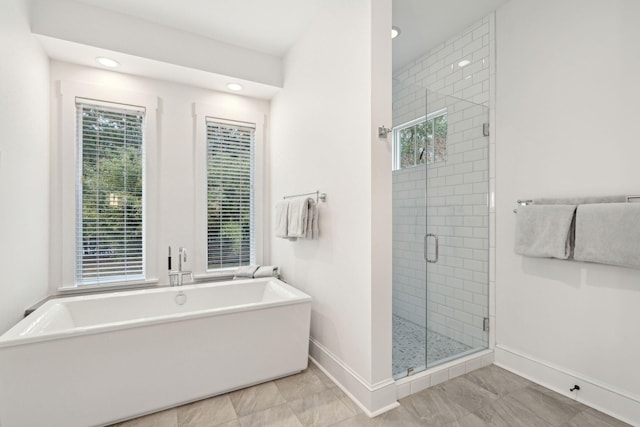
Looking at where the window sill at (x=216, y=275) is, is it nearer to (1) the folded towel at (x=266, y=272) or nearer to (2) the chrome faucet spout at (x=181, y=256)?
(2) the chrome faucet spout at (x=181, y=256)

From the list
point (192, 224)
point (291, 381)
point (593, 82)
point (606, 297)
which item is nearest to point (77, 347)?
point (291, 381)

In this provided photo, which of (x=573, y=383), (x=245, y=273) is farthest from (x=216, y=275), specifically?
(x=573, y=383)

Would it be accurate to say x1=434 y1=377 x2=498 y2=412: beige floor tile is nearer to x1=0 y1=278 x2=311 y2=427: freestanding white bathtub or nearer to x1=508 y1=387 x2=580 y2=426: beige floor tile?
x1=508 y1=387 x2=580 y2=426: beige floor tile

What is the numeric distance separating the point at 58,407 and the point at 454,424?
2271mm

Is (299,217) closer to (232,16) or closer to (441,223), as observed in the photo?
(441,223)

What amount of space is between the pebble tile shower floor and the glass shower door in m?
0.01

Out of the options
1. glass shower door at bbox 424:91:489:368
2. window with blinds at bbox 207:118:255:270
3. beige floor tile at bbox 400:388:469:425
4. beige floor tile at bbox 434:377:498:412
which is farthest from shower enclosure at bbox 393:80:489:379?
window with blinds at bbox 207:118:255:270

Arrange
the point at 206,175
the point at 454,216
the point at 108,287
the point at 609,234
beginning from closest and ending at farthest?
Answer: the point at 609,234 → the point at 454,216 → the point at 108,287 → the point at 206,175

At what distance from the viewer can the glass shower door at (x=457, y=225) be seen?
2578 mm

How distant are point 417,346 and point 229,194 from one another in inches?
96.1

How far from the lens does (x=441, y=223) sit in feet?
8.66

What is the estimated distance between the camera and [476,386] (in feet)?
7.11

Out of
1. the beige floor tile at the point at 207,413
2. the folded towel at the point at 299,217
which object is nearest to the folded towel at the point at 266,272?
the folded towel at the point at 299,217

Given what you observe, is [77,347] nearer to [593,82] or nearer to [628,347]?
[628,347]
